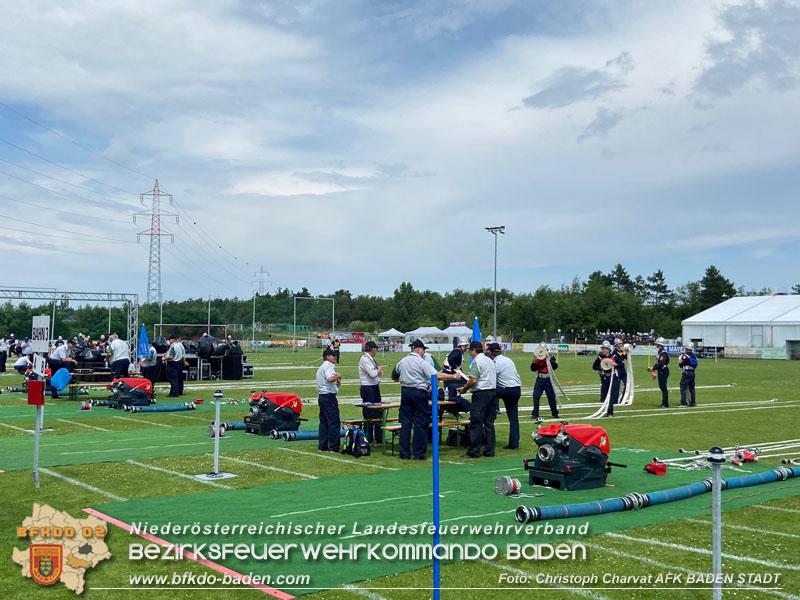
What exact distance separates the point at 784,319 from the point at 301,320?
4984cm

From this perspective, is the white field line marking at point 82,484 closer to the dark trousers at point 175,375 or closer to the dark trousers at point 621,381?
the dark trousers at point 175,375

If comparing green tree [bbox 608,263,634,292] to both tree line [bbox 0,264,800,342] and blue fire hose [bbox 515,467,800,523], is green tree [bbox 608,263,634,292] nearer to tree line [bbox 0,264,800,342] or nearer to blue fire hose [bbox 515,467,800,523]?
tree line [bbox 0,264,800,342]

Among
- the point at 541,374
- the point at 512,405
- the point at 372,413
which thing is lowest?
the point at 372,413

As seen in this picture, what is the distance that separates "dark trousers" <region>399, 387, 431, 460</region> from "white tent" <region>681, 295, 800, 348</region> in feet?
220

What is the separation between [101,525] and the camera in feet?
23.8

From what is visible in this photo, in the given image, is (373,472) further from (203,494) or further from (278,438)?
(278,438)

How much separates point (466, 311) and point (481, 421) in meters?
102

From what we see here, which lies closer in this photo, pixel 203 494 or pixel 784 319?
pixel 203 494

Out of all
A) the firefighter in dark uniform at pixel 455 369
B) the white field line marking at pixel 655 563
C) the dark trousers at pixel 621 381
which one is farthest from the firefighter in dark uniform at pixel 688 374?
Result: the white field line marking at pixel 655 563

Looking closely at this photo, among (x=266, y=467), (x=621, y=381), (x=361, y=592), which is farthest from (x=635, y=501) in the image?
(x=621, y=381)

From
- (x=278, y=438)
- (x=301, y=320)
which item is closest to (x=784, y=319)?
(x=301, y=320)

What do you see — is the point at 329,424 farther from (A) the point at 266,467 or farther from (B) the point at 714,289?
(B) the point at 714,289

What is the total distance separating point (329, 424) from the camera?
12516mm

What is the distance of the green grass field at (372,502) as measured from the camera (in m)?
5.86
